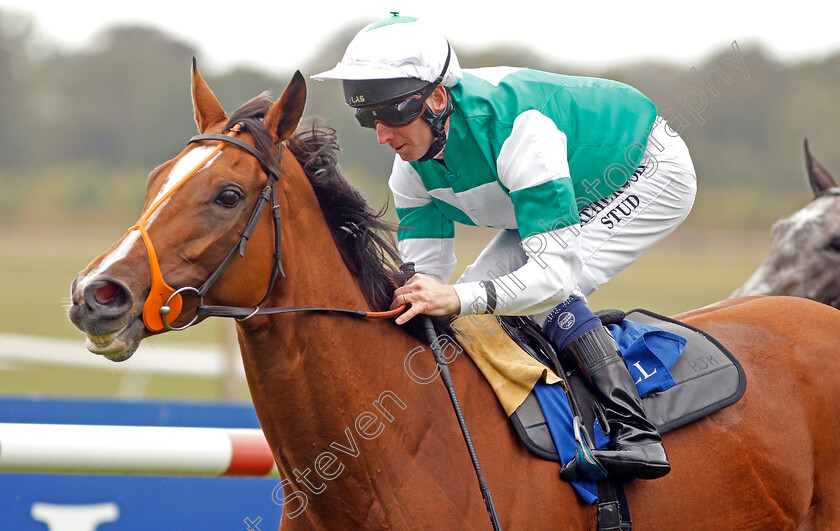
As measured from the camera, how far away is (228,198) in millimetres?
2082

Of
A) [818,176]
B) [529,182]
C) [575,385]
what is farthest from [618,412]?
[818,176]

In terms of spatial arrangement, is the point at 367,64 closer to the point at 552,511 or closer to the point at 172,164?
the point at 172,164

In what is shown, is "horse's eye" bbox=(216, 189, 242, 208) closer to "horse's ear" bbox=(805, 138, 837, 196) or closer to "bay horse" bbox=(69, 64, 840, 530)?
"bay horse" bbox=(69, 64, 840, 530)

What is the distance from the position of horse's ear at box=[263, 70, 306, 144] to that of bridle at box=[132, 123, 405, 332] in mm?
42

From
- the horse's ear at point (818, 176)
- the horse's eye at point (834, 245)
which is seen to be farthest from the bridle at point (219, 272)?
the horse's ear at point (818, 176)

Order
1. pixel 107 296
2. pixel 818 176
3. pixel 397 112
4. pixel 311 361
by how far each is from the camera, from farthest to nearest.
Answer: pixel 818 176 → pixel 397 112 → pixel 311 361 → pixel 107 296

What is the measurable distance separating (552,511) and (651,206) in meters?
1.12

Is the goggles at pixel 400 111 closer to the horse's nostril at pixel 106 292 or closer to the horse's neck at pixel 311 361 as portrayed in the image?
the horse's neck at pixel 311 361

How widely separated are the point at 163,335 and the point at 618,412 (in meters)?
12.4

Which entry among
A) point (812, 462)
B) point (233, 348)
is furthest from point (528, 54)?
point (812, 462)

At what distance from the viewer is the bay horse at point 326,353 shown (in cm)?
202

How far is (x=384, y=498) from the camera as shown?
2.19 metres

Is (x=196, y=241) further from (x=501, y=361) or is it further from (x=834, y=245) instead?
(x=834, y=245)

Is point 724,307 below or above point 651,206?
below
